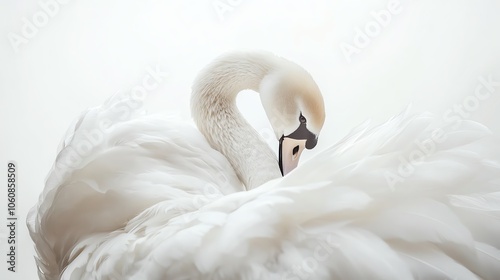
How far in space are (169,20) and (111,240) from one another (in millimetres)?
1074

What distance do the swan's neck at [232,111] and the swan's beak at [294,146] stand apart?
0.03 metres

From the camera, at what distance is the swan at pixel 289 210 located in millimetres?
716

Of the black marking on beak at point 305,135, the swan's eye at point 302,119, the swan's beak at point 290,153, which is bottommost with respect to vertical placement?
the swan's beak at point 290,153

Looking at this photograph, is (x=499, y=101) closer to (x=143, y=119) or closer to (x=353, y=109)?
(x=353, y=109)

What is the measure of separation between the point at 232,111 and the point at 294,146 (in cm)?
17

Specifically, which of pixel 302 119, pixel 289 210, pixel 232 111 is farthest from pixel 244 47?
pixel 289 210

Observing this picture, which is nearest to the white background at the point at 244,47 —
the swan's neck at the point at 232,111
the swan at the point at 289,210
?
the swan's neck at the point at 232,111

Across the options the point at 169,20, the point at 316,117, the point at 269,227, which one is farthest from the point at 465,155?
the point at 169,20

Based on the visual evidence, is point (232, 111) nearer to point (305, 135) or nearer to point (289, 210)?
point (305, 135)

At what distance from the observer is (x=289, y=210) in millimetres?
744

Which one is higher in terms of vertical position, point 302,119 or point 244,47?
point 244,47

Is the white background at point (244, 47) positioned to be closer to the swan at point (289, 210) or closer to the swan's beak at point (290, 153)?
the swan's beak at point (290, 153)

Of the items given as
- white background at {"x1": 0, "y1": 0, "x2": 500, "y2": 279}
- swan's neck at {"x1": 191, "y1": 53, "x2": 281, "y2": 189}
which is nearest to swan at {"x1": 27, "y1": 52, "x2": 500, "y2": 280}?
swan's neck at {"x1": 191, "y1": 53, "x2": 281, "y2": 189}

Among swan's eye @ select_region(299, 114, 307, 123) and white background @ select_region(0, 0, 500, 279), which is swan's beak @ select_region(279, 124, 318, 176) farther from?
white background @ select_region(0, 0, 500, 279)
